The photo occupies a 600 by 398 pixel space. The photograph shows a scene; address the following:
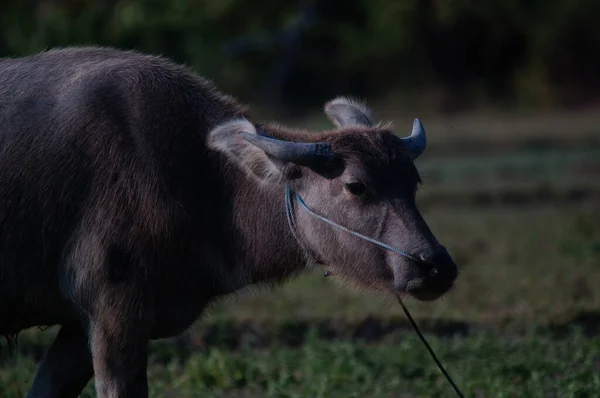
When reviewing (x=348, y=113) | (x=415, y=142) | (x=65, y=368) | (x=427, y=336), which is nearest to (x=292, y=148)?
(x=415, y=142)

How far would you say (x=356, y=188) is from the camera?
5582mm

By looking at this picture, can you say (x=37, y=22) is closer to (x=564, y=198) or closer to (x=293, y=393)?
(x=564, y=198)

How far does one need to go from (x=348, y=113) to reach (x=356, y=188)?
3.05ft

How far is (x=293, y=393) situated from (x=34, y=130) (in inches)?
99.2

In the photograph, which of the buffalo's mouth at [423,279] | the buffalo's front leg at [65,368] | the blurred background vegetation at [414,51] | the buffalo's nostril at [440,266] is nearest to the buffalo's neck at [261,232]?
Answer: the buffalo's mouth at [423,279]

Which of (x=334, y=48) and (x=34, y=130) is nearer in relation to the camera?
(x=34, y=130)

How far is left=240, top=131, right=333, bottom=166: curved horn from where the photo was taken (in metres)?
5.59

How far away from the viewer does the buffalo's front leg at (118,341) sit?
17.9 feet

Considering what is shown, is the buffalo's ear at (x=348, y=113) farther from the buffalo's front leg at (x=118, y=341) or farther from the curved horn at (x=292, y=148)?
the buffalo's front leg at (x=118, y=341)

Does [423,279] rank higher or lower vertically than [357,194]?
lower

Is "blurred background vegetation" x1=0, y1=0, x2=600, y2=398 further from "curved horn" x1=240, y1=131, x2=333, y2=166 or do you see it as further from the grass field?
"curved horn" x1=240, y1=131, x2=333, y2=166

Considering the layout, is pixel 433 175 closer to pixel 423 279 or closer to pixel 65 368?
pixel 65 368

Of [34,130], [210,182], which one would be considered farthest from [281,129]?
[34,130]

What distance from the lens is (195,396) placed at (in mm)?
7164
